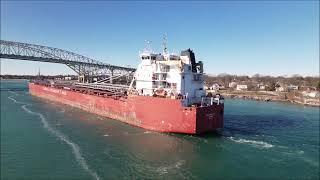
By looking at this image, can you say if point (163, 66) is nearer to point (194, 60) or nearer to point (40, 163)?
point (194, 60)

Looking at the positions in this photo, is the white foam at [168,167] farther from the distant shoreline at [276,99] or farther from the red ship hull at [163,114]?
the distant shoreline at [276,99]

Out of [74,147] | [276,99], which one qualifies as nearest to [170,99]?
[74,147]

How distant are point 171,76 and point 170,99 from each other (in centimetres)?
276

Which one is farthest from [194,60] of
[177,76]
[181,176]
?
[181,176]

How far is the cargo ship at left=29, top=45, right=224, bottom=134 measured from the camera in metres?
21.0

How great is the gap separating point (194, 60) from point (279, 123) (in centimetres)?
1010

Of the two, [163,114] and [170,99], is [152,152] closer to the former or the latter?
[163,114]

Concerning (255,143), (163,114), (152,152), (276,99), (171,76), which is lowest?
(152,152)

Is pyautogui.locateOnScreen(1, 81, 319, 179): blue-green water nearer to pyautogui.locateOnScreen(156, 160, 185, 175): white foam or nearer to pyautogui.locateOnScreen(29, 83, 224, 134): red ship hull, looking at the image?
pyautogui.locateOnScreen(156, 160, 185, 175): white foam

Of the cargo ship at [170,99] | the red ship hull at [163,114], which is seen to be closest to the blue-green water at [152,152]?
the red ship hull at [163,114]

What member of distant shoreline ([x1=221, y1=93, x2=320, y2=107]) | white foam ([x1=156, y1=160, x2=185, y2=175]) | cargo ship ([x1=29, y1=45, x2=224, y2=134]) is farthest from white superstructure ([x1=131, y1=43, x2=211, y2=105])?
distant shoreline ([x1=221, y1=93, x2=320, y2=107])

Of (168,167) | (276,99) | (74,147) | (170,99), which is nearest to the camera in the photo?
(168,167)

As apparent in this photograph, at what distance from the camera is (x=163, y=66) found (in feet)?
78.9

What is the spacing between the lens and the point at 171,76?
23.5 metres
